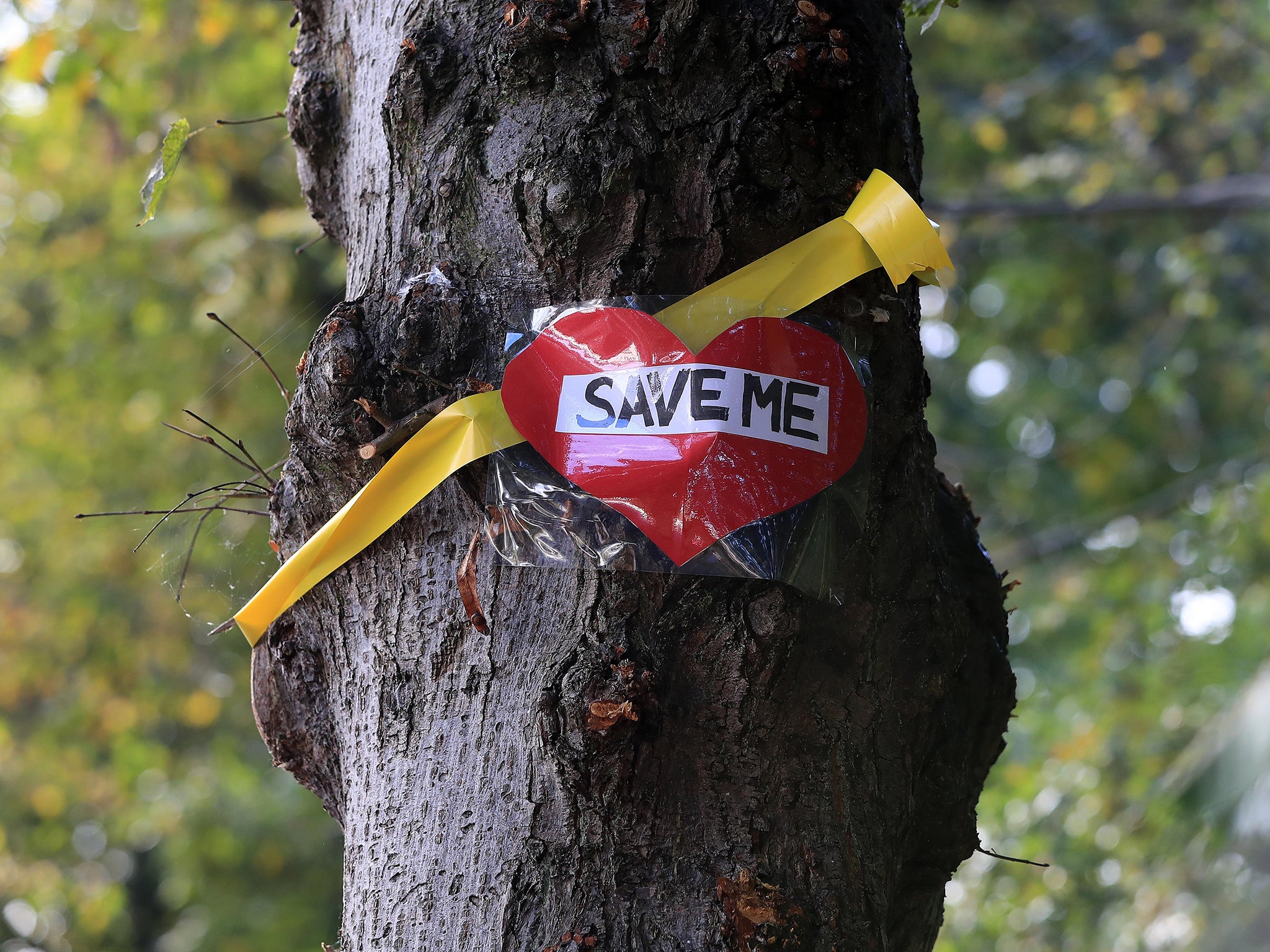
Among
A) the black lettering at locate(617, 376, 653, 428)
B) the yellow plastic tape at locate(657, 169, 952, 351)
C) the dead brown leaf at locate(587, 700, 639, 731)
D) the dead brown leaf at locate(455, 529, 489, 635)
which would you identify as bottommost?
the dead brown leaf at locate(587, 700, 639, 731)

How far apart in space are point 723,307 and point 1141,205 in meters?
3.72

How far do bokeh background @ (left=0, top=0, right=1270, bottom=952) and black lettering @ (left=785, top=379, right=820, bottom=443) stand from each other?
2716mm

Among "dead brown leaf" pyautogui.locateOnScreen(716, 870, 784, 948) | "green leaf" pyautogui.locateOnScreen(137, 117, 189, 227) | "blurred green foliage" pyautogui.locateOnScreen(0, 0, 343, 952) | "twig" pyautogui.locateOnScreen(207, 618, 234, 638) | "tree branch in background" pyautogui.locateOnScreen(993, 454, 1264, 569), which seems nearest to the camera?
"dead brown leaf" pyautogui.locateOnScreen(716, 870, 784, 948)

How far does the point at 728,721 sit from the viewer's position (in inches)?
36.4

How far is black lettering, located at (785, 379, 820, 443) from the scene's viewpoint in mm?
955

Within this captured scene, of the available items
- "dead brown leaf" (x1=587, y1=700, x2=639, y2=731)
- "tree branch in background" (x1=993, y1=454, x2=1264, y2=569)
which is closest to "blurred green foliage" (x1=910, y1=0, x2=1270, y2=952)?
"tree branch in background" (x1=993, y1=454, x2=1264, y2=569)

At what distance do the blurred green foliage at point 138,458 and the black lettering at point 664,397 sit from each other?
3299mm

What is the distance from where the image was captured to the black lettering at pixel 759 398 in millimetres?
940

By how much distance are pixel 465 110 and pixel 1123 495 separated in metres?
7.70

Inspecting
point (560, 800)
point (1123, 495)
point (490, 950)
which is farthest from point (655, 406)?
point (1123, 495)

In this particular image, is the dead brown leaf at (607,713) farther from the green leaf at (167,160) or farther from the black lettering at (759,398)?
the green leaf at (167,160)

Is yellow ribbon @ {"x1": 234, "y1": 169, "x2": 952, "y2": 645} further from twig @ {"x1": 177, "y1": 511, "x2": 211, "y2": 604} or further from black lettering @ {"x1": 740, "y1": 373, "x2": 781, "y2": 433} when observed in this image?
twig @ {"x1": 177, "y1": 511, "x2": 211, "y2": 604}

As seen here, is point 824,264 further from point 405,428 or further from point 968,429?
point 968,429

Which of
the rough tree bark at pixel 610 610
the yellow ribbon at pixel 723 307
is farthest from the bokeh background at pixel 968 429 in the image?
the yellow ribbon at pixel 723 307
